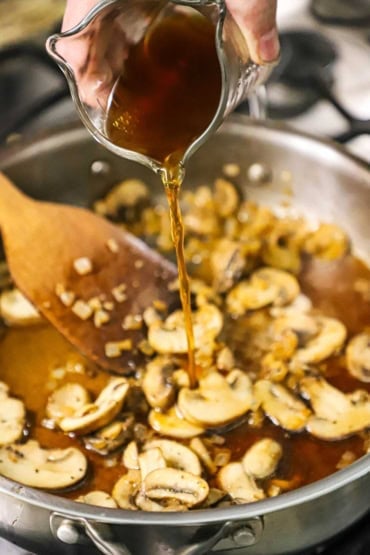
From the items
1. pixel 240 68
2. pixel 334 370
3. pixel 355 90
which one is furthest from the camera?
pixel 355 90

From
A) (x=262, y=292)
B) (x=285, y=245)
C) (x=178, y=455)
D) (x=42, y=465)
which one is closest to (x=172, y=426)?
(x=178, y=455)

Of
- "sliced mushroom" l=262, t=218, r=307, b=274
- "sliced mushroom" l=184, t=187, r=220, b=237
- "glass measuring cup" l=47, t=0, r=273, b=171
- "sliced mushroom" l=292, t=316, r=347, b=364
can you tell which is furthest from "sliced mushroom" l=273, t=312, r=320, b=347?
"glass measuring cup" l=47, t=0, r=273, b=171

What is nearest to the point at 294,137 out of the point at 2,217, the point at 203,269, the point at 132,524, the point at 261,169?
the point at 261,169

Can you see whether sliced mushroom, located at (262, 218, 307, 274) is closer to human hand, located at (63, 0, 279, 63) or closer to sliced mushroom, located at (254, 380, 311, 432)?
sliced mushroom, located at (254, 380, 311, 432)

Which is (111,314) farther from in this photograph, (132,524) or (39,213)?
(132,524)

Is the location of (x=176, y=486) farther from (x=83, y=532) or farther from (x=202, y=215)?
(x=202, y=215)
